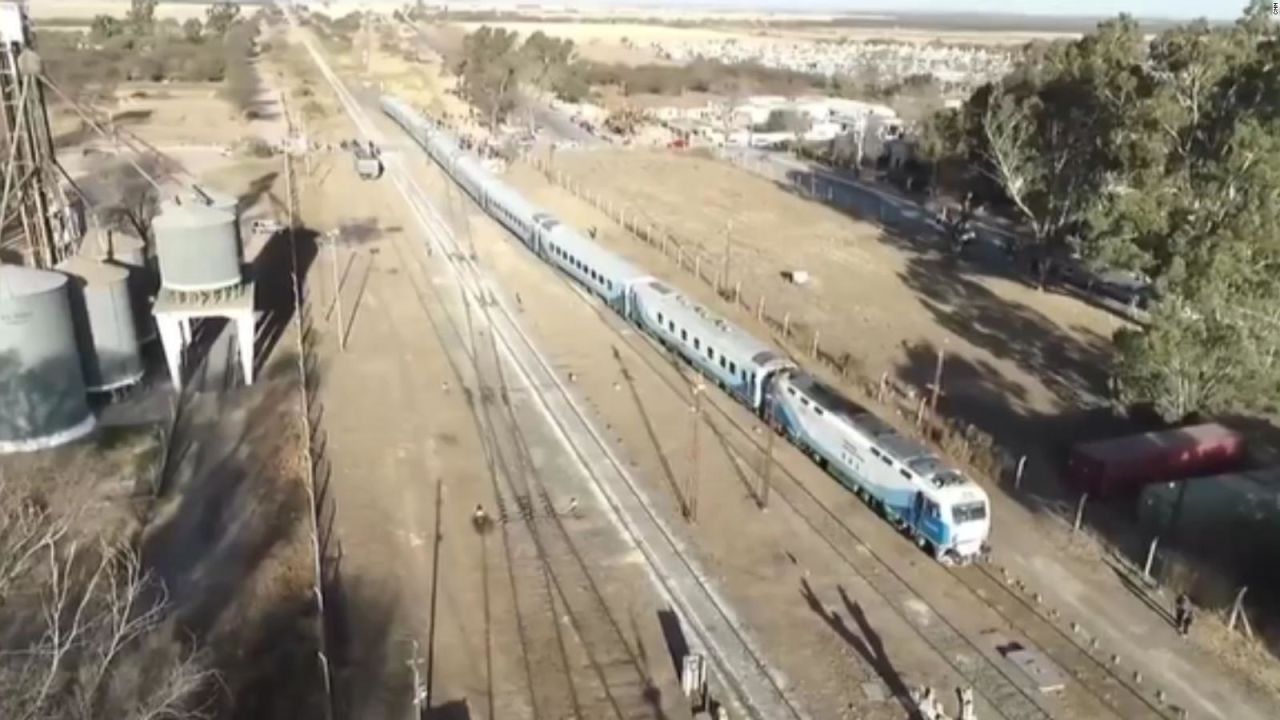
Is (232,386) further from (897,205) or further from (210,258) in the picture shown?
(897,205)

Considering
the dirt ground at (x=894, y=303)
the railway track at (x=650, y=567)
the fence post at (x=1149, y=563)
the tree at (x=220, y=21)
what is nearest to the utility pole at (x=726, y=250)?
the dirt ground at (x=894, y=303)

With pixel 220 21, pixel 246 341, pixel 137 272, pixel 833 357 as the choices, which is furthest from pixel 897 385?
pixel 220 21

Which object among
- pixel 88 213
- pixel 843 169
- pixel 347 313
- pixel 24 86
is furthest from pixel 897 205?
pixel 24 86

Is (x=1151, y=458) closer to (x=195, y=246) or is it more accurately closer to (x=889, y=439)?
(x=889, y=439)

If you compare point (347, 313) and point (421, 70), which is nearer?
point (347, 313)

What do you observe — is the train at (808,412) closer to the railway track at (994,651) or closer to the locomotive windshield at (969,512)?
the locomotive windshield at (969,512)

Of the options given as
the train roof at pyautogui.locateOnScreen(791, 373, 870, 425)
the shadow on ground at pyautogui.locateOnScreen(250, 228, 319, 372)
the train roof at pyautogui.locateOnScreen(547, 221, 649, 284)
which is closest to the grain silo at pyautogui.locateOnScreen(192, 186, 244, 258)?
the shadow on ground at pyautogui.locateOnScreen(250, 228, 319, 372)
